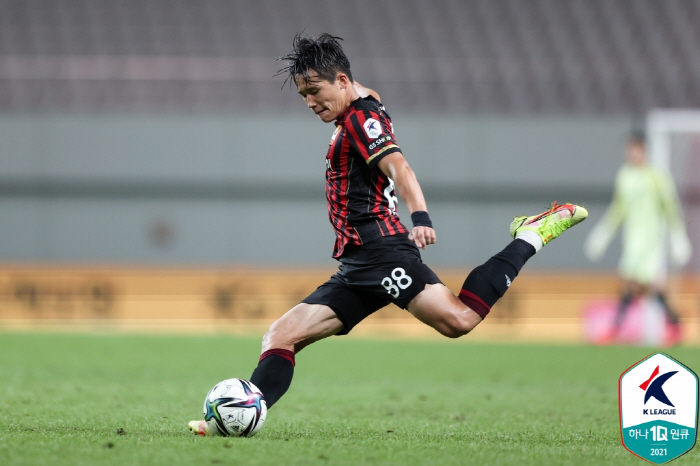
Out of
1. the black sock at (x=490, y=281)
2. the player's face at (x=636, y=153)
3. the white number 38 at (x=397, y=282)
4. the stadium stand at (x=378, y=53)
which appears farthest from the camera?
the stadium stand at (x=378, y=53)

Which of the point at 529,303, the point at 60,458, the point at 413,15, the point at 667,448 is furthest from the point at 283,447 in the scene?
the point at 413,15

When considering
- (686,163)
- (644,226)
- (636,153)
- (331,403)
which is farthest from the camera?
(686,163)

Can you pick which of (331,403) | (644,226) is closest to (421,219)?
(331,403)

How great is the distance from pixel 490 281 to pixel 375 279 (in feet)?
1.94

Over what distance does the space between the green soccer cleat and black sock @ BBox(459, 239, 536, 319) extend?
178 mm

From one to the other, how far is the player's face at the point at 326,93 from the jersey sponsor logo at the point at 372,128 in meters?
0.22

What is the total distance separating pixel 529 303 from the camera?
1271cm

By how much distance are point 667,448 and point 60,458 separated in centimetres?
243

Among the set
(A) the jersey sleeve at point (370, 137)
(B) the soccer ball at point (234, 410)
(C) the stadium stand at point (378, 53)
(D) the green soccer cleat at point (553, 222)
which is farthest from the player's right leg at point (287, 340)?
(C) the stadium stand at point (378, 53)

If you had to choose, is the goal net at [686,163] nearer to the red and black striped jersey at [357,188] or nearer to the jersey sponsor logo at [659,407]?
the red and black striped jersey at [357,188]

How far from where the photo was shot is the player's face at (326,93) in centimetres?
458

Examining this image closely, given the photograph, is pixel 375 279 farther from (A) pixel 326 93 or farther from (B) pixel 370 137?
(A) pixel 326 93

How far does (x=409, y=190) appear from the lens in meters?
4.30

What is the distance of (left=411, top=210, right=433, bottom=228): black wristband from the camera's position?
4238 millimetres
